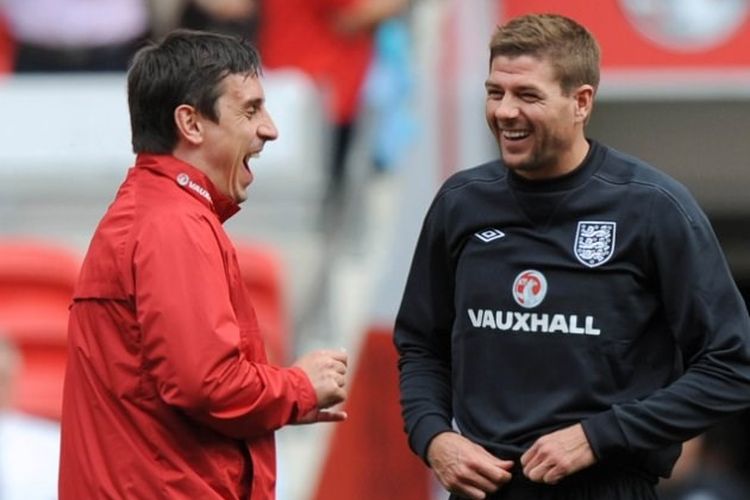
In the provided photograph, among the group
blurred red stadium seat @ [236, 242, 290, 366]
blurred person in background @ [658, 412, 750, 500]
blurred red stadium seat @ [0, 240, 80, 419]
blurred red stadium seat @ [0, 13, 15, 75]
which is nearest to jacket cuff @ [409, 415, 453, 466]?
blurred person in background @ [658, 412, 750, 500]

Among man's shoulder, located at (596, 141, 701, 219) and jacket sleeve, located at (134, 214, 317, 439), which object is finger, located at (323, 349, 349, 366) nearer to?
jacket sleeve, located at (134, 214, 317, 439)

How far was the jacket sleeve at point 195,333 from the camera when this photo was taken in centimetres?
418

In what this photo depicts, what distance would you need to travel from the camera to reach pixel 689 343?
14.1 ft

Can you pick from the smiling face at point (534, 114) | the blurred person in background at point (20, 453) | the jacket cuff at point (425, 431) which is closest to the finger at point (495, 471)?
the jacket cuff at point (425, 431)

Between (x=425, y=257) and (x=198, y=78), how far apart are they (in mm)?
629

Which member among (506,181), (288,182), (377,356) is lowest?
(377,356)

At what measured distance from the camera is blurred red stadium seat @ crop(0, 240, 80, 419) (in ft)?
29.2

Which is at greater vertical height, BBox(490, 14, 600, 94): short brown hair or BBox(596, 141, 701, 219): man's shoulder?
BBox(490, 14, 600, 94): short brown hair

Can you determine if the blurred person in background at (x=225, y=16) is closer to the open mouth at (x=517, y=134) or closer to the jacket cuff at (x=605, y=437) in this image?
the open mouth at (x=517, y=134)

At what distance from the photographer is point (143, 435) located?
428 cm

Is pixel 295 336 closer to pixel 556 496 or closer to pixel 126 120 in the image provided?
pixel 126 120

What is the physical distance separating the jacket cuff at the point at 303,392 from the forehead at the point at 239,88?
1.78 ft

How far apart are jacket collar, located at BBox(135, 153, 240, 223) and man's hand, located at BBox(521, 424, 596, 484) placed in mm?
795

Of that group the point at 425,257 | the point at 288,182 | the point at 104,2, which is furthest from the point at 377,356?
the point at 425,257
